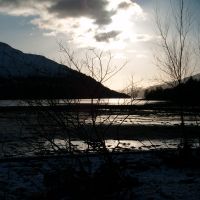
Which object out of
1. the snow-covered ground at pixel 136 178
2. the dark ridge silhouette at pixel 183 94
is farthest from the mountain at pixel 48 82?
the dark ridge silhouette at pixel 183 94

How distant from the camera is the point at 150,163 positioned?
35.3ft

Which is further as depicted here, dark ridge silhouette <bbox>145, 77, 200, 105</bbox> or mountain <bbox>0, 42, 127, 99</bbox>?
dark ridge silhouette <bbox>145, 77, 200, 105</bbox>

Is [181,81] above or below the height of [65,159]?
above

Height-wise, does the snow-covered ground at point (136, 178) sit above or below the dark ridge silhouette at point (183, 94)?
below

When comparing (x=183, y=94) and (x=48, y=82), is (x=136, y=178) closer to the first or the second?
(x=48, y=82)

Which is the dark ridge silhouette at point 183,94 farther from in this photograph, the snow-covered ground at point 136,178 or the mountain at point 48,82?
the mountain at point 48,82

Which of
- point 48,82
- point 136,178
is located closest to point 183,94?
point 136,178

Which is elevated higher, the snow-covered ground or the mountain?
the mountain

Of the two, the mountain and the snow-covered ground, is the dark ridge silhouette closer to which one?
the snow-covered ground

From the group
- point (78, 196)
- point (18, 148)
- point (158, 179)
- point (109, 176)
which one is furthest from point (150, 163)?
point (18, 148)

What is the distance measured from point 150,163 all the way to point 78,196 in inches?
153

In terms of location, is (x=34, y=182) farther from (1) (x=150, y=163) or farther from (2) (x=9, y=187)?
(1) (x=150, y=163)

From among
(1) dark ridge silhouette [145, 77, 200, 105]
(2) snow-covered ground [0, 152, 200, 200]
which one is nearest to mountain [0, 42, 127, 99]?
(2) snow-covered ground [0, 152, 200, 200]

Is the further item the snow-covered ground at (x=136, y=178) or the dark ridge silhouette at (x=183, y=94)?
the dark ridge silhouette at (x=183, y=94)
